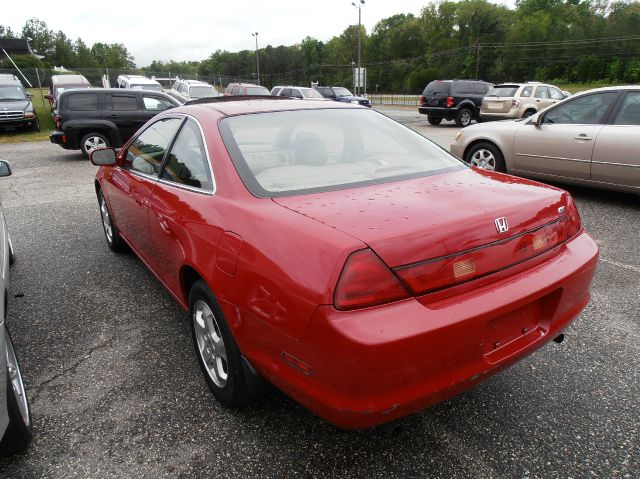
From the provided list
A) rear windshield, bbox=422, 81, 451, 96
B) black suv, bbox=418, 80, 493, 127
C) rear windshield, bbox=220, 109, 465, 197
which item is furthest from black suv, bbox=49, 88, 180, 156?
rear windshield, bbox=422, 81, 451, 96

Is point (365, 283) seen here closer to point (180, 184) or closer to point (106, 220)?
point (180, 184)

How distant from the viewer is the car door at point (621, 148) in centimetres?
571

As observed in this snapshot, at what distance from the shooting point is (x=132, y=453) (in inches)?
87.6

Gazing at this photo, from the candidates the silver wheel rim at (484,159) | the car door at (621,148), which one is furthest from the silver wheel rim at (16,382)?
the silver wheel rim at (484,159)

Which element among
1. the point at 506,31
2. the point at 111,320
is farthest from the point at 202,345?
the point at 506,31

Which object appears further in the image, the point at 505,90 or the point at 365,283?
the point at 505,90

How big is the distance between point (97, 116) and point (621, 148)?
10.8m

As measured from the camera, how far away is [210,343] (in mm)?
2529

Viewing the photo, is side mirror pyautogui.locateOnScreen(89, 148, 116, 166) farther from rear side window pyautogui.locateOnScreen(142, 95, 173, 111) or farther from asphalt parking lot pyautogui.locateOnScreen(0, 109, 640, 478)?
rear side window pyautogui.locateOnScreen(142, 95, 173, 111)

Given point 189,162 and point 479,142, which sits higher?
point 189,162

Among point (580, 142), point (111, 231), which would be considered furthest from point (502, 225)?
point (580, 142)

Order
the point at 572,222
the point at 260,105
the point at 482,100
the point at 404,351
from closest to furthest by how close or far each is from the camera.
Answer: the point at 404,351 → the point at 572,222 → the point at 260,105 → the point at 482,100

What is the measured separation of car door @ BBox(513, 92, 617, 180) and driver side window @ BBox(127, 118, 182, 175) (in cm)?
518

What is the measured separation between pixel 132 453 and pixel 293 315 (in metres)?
1.13
